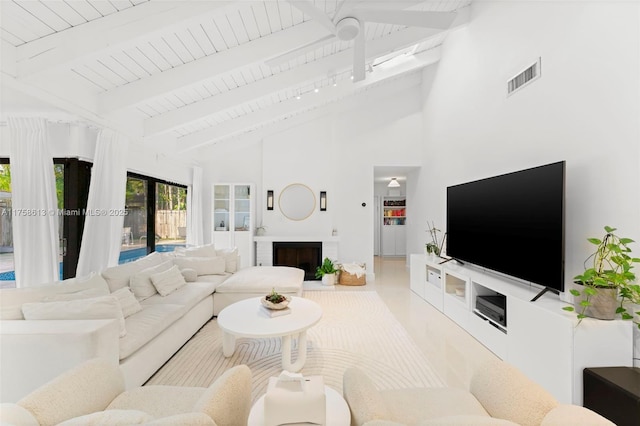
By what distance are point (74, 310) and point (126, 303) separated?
62 cm

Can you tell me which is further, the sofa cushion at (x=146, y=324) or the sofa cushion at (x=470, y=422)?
the sofa cushion at (x=146, y=324)

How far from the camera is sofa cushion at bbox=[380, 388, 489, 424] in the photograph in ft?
4.50

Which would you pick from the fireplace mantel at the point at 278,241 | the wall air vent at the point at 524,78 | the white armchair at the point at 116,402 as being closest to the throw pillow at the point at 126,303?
the white armchair at the point at 116,402

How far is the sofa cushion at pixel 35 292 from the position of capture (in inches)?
77.8

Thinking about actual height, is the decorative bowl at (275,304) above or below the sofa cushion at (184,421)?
below

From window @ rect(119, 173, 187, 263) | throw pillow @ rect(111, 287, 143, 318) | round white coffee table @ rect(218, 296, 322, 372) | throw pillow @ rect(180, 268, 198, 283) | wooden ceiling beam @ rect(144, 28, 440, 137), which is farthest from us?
window @ rect(119, 173, 187, 263)

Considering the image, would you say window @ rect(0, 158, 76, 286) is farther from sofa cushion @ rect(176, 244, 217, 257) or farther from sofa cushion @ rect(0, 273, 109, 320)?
sofa cushion @ rect(176, 244, 217, 257)

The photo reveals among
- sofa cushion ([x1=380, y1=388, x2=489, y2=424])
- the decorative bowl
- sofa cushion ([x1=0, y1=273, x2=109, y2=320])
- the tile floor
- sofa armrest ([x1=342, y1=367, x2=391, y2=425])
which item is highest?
sofa cushion ([x1=0, y1=273, x2=109, y2=320])

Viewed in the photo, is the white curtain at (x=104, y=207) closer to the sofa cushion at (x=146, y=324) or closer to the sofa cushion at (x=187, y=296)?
the sofa cushion at (x=187, y=296)

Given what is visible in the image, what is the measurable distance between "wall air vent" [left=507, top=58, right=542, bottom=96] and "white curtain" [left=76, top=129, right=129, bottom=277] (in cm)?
445

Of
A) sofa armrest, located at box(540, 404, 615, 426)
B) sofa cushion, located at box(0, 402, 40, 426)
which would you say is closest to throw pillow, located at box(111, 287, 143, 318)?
sofa cushion, located at box(0, 402, 40, 426)

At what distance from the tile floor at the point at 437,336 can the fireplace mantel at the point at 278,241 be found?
846mm

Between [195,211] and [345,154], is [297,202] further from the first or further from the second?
[195,211]

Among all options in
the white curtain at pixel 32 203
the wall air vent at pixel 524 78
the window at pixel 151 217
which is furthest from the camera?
the window at pixel 151 217
